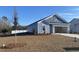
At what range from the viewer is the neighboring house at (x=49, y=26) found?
28.2ft

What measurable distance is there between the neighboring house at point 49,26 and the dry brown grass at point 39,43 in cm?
14

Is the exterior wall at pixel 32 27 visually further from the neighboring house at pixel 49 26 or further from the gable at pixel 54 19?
the gable at pixel 54 19

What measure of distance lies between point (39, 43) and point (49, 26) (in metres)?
0.46

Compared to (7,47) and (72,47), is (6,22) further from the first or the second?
(72,47)

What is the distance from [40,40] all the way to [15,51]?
63cm

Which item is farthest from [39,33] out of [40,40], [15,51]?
[15,51]

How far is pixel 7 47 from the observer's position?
8602 millimetres

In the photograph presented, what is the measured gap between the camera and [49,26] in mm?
8633

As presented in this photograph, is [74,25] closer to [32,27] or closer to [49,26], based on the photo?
[49,26]

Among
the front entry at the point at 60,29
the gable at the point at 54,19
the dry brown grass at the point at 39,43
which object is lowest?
the dry brown grass at the point at 39,43

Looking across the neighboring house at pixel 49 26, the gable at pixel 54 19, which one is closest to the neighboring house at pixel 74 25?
the neighboring house at pixel 49 26

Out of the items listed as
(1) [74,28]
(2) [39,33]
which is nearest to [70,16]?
(1) [74,28]
